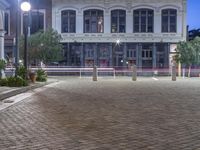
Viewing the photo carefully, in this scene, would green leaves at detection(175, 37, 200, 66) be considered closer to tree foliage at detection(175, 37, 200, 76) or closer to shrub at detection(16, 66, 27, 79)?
tree foliage at detection(175, 37, 200, 76)

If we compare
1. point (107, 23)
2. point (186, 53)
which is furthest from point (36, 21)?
point (186, 53)

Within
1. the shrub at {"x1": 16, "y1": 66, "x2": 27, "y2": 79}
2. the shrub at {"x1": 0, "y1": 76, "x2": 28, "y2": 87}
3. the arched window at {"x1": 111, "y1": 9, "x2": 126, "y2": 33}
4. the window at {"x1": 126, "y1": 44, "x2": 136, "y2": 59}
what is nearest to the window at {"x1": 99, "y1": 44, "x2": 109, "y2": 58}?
the arched window at {"x1": 111, "y1": 9, "x2": 126, "y2": 33}

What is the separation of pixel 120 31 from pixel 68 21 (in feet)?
20.7

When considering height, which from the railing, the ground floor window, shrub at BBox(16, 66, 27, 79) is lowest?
the railing

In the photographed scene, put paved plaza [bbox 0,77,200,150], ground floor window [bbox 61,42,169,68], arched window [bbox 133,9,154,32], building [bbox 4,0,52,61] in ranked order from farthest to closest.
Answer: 1. building [bbox 4,0,52,61]
2. arched window [bbox 133,9,154,32]
3. ground floor window [bbox 61,42,169,68]
4. paved plaza [bbox 0,77,200,150]

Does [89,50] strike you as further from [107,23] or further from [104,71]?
[104,71]

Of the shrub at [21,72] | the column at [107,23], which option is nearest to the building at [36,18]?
the column at [107,23]

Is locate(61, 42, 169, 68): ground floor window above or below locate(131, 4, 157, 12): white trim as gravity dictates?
below

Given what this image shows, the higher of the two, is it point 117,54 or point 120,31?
point 120,31

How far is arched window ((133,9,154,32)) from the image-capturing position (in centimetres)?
5675

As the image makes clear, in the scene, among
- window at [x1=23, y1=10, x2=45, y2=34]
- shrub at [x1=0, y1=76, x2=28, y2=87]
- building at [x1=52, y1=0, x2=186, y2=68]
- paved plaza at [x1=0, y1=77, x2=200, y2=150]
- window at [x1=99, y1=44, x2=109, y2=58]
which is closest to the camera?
paved plaza at [x1=0, y1=77, x2=200, y2=150]

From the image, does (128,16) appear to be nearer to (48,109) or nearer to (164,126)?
(48,109)

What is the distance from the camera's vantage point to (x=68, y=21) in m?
57.7

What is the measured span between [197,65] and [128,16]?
10.5 metres
